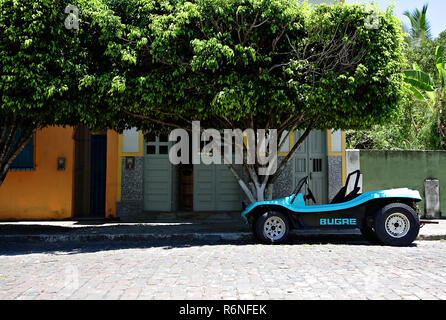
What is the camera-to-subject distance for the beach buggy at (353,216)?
25.8 feet

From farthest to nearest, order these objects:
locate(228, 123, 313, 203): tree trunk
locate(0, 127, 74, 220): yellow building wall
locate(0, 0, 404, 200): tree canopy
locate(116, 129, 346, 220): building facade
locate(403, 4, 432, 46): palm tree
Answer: locate(403, 4, 432, 46): palm tree
locate(116, 129, 346, 220): building facade
locate(0, 127, 74, 220): yellow building wall
locate(228, 123, 313, 203): tree trunk
locate(0, 0, 404, 200): tree canopy

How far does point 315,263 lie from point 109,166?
9.02 m

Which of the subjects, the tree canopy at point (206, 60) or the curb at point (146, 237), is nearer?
the tree canopy at point (206, 60)

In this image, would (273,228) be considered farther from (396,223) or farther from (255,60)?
(255,60)

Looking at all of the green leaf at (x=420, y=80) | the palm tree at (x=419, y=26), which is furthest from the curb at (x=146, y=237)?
the palm tree at (x=419, y=26)

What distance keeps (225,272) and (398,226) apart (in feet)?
13.7

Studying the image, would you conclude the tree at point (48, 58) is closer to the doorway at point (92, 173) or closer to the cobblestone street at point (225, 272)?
the cobblestone street at point (225, 272)

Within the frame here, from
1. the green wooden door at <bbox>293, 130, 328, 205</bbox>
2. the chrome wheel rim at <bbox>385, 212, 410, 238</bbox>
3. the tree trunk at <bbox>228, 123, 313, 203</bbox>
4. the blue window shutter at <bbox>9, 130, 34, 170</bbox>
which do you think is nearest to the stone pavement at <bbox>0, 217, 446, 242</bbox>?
the tree trunk at <bbox>228, 123, 313, 203</bbox>

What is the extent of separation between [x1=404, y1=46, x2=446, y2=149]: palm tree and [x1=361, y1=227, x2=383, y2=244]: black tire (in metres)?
7.93

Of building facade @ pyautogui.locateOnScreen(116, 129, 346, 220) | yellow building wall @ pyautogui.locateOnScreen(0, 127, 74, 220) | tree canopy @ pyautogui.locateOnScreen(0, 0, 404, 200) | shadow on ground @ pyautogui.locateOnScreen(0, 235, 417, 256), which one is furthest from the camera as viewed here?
building facade @ pyautogui.locateOnScreen(116, 129, 346, 220)

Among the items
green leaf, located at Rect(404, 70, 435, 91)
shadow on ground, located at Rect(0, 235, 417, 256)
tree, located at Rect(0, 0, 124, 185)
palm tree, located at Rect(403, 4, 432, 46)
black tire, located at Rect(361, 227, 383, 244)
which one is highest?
palm tree, located at Rect(403, 4, 432, 46)

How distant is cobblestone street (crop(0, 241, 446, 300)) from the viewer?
4.33m

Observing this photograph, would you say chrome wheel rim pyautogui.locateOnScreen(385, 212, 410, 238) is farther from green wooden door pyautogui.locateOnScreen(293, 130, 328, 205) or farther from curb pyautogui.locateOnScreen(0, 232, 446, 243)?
green wooden door pyautogui.locateOnScreen(293, 130, 328, 205)
